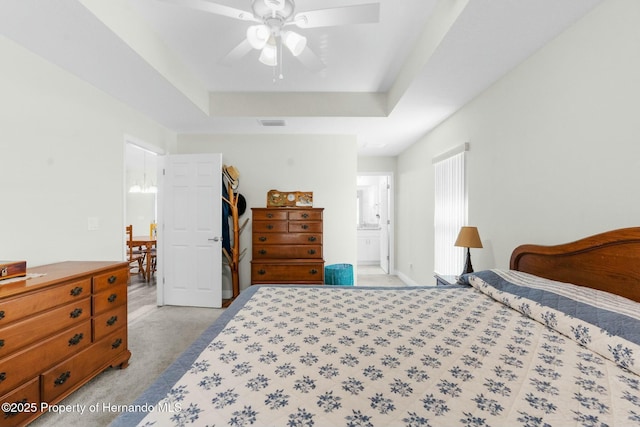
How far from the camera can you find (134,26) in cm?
206

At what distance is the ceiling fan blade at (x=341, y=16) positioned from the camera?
58.1 inches

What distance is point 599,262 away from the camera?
151 centimetres

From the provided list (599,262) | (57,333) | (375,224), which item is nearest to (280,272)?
(57,333)

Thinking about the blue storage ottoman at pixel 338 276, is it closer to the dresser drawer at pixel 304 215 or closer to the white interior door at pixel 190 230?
the dresser drawer at pixel 304 215

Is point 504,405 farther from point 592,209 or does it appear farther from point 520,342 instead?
point 592,209

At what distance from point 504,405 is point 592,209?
1.48 metres

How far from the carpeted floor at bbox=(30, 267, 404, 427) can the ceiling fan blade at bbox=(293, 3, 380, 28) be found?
8.99 ft

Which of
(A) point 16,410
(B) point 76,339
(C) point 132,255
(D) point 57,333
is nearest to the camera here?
(A) point 16,410

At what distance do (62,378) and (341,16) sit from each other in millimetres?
2839

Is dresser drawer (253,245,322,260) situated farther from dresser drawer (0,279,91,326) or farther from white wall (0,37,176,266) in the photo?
dresser drawer (0,279,91,326)

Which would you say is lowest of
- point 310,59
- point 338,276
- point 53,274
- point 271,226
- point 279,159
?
point 338,276

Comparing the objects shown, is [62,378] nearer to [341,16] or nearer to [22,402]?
[22,402]

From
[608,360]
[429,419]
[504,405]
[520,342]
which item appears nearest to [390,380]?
[429,419]

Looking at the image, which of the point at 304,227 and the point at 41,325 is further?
the point at 304,227
